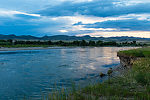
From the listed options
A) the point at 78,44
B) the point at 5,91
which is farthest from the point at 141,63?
the point at 78,44

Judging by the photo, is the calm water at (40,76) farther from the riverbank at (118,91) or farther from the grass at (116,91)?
the riverbank at (118,91)

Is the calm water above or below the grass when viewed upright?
below

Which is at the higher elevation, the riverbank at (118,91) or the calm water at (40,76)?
the riverbank at (118,91)

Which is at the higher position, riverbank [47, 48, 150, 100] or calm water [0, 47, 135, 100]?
riverbank [47, 48, 150, 100]

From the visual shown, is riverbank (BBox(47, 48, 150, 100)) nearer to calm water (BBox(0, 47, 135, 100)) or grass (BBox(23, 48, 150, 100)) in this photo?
grass (BBox(23, 48, 150, 100))

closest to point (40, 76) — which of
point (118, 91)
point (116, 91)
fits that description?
point (116, 91)

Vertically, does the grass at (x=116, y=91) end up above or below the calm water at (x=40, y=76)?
above

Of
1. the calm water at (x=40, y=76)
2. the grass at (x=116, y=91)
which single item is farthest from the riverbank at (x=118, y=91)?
the calm water at (x=40, y=76)

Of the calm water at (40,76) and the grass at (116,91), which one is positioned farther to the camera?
the calm water at (40,76)

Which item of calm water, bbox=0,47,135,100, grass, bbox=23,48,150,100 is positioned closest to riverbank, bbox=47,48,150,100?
grass, bbox=23,48,150,100

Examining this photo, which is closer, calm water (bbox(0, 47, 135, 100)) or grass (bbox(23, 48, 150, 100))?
grass (bbox(23, 48, 150, 100))

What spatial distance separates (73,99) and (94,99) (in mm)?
1168

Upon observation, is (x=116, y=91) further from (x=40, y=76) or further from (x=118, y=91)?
(x=40, y=76)

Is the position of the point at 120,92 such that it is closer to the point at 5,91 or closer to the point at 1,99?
the point at 1,99
